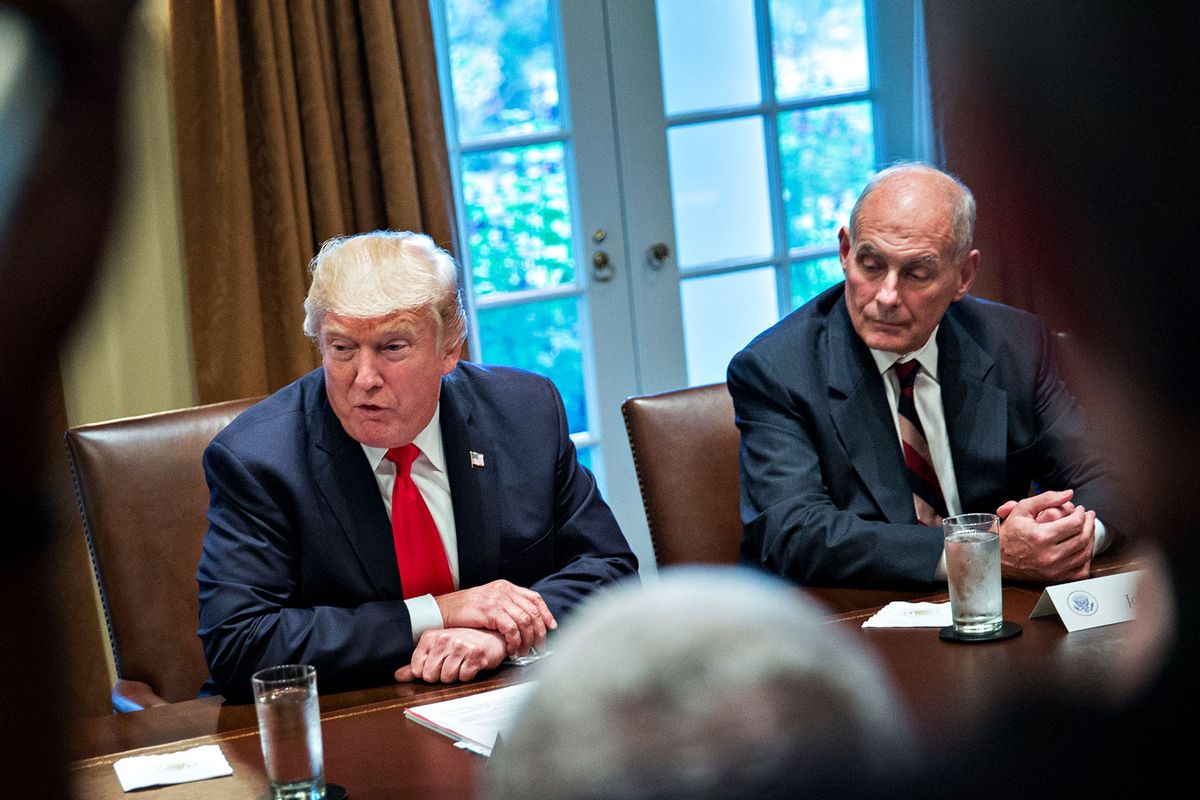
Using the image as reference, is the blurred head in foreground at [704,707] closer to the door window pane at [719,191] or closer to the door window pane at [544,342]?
the door window pane at [544,342]

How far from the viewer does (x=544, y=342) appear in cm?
393

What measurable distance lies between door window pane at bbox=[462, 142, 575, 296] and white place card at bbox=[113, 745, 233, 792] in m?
2.54

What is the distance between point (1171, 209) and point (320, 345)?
6.54 ft

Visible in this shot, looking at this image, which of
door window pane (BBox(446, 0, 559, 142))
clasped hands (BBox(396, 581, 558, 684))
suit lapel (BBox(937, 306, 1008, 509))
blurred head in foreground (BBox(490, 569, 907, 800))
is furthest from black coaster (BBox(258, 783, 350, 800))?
door window pane (BBox(446, 0, 559, 142))

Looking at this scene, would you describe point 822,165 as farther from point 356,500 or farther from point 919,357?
point 356,500

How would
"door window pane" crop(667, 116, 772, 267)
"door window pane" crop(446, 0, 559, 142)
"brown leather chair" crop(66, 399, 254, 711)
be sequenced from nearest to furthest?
1. "brown leather chair" crop(66, 399, 254, 711)
2. "door window pane" crop(446, 0, 559, 142)
3. "door window pane" crop(667, 116, 772, 267)

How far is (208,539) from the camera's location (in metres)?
1.92

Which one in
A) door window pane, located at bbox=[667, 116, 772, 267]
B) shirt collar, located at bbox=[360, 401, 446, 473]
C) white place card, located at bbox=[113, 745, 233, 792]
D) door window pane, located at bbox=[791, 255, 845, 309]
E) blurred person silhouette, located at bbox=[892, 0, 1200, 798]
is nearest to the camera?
blurred person silhouette, located at bbox=[892, 0, 1200, 798]

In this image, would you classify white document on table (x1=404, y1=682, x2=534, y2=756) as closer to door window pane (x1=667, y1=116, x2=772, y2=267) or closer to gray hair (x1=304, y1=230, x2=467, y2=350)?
gray hair (x1=304, y1=230, x2=467, y2=350)

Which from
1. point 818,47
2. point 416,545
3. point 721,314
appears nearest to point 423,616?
A: point 416,545

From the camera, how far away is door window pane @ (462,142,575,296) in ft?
12.6

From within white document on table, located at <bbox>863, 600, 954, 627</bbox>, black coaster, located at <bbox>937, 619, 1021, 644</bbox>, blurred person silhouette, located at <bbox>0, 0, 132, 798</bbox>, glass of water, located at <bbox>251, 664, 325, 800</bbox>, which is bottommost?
white document on table, located at <bbox>863, 600, 954, 627</bbox>

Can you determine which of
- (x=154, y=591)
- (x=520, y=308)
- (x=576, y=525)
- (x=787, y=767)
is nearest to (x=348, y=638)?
(x=576, y=525)

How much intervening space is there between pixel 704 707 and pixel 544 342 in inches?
150
